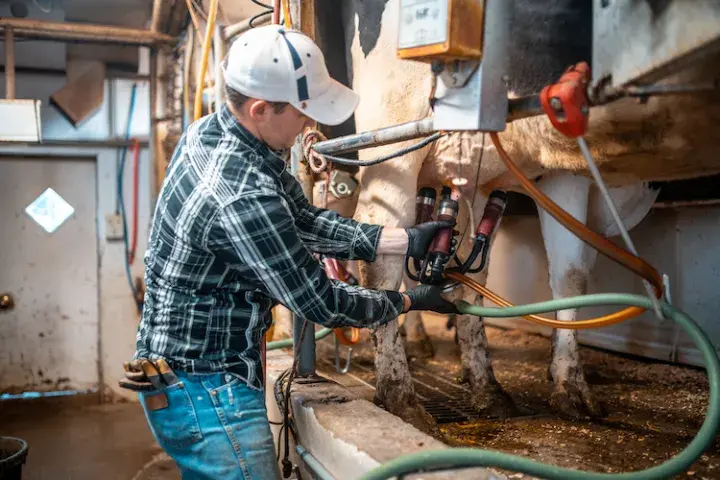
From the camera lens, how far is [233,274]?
1.80m

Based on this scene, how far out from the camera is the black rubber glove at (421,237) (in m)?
2.08

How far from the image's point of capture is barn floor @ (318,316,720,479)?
7.55 ft

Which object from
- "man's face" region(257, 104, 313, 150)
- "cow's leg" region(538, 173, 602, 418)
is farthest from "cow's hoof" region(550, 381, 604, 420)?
"man's face" region(257, 104, 313, 150)

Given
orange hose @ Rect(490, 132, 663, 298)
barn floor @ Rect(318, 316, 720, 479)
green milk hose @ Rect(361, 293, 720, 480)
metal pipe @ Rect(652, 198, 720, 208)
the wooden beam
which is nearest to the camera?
green milk hose @ Rect(361, 293, 720, 480)

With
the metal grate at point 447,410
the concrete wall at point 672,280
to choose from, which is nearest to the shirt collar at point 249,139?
the metal grate at point 447,410

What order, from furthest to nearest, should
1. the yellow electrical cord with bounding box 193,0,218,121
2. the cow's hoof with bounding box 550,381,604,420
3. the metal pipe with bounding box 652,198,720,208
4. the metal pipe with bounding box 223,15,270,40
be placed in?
1. the metal pipe with bounding box 223,15,270,40
2. the metal pipe with bounding box 652,198,720,208
3. the yellow electrical cord with bounding box 193,0,218,121
4. the cow's hoof with bounding box 550,381,604,420

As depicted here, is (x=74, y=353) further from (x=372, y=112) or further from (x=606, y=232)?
(x=606, y=232)

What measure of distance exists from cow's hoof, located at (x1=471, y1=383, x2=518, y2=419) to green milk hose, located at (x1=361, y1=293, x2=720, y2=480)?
1.24 meters

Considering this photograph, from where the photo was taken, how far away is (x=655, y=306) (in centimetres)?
160

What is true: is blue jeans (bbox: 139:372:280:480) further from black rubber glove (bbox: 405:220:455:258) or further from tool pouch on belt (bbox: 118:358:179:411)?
black rubber glove (bbox: 405:220:455:258)

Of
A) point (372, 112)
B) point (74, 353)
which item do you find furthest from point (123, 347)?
point (372, 112)

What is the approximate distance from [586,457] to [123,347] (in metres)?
4.51

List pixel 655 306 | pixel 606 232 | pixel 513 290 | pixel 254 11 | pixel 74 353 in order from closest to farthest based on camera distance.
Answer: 1. pixel 655 306
2. pixel 606 232
3. pixel 254 11
4. pixel 513 290
5. pixel 74 353

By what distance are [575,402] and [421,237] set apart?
4.15ft
